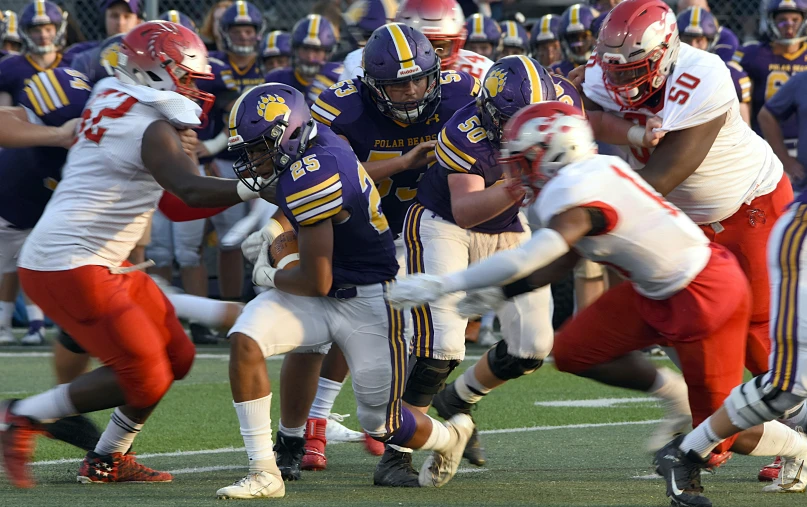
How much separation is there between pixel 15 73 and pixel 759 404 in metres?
6.53

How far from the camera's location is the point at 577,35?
8.76 m

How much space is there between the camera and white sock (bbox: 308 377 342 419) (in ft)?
17.0

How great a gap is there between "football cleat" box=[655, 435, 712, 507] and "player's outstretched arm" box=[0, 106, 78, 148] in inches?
106

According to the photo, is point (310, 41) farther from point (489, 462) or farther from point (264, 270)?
point (264, 270)

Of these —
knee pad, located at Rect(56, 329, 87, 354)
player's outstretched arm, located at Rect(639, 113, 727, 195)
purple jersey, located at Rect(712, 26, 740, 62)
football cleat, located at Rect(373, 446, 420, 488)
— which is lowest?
purple jersey, located at Rect(712, 26, 740, 62)

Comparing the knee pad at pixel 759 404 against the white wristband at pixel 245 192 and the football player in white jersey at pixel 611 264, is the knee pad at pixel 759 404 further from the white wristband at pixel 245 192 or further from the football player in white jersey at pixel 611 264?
the white wristband at pixel 245 192

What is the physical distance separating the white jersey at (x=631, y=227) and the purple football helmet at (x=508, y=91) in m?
0.72

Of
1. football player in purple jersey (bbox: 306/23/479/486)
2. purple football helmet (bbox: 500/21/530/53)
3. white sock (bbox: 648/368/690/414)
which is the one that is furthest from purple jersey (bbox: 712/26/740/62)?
white sock (bbox: 648/368/690/414)

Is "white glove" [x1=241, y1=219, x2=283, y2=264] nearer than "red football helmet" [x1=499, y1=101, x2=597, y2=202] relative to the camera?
No

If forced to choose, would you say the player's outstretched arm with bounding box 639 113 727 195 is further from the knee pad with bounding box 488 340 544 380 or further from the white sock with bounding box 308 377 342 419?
the white sock with bounding box 308 377 342 419

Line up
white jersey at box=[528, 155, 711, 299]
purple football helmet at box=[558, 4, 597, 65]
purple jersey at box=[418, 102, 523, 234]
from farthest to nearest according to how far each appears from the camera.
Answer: purple football helmet at box=[558, 4, 597, 65] < purple jersey at box=[418, 102, 523, 234] < white jersey at box=[528, 155, 711, 299]

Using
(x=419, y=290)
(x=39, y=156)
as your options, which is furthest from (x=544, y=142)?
(x=39, y=156)

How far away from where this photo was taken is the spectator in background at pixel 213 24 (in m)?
10.2

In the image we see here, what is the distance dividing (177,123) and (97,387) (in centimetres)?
95
